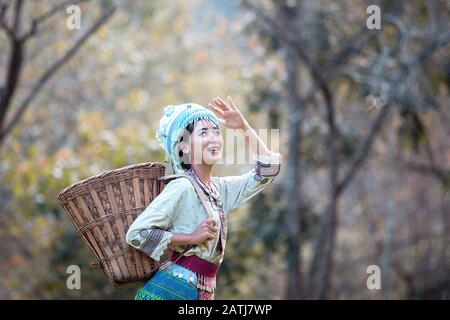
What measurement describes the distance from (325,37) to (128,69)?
7783 mm

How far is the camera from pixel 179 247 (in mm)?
4133

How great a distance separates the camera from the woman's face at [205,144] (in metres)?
4.21

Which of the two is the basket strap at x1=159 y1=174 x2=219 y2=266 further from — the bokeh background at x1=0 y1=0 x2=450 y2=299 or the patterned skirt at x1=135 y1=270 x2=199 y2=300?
the bokeh background at x1=0 y1=0 x2=450 y2=299

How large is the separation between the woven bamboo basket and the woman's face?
0.92 ft

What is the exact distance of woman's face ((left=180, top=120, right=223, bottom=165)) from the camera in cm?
421

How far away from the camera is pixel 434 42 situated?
10836 mm

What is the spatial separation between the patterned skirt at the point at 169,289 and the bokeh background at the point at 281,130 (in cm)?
463

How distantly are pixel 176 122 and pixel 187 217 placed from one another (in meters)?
0.46

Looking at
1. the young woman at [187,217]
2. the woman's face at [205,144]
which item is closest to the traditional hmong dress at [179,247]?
the young woman at [187,217]

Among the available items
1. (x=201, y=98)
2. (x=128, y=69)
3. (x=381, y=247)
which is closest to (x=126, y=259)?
(x=381, y=247)
